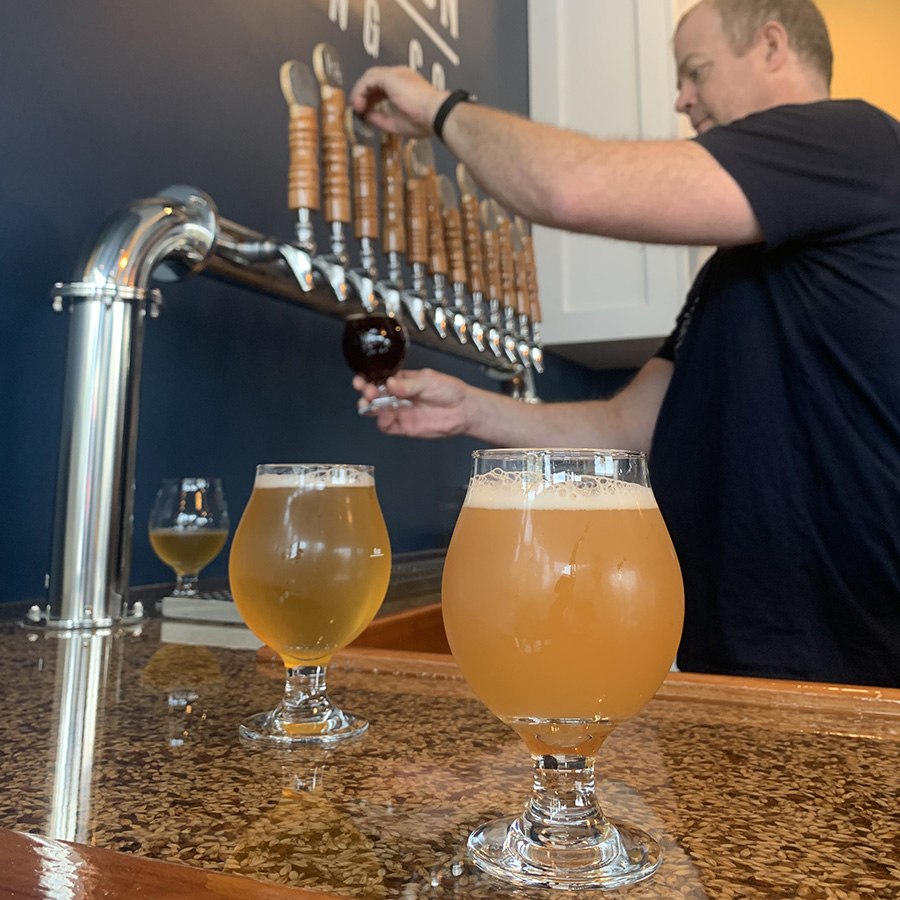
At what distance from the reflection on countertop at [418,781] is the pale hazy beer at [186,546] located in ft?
1.63

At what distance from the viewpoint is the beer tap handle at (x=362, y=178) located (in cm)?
150

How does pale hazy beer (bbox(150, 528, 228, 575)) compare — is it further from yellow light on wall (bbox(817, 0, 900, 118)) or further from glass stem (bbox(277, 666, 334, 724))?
yellow light on wall (bbox(817, 0, 900, 118))

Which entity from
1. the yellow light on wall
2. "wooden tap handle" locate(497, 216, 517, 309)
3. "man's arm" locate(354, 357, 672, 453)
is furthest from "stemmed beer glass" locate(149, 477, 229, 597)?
the yellow light on wall

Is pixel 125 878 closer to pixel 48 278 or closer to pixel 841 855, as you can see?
pixel 841 855

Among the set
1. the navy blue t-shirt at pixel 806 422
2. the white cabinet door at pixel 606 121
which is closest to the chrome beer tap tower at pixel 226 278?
the navy blue t-shirt at pixel 806 422

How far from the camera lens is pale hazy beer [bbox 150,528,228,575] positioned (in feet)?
4.32

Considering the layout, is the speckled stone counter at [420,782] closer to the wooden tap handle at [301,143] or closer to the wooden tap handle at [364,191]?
the wooden tap handle at [301,143]

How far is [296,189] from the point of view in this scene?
1332 mm

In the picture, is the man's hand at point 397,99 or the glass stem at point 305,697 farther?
the man's hand at point 397,99

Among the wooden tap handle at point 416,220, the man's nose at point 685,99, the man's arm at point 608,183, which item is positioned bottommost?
the man's arm at point 608,183

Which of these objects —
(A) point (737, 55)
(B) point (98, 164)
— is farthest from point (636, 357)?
(B) point (98, 164)

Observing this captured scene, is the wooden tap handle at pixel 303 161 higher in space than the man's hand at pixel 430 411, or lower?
higher

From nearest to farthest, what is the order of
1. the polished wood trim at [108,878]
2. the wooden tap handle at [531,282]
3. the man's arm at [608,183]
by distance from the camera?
the polished wood trim at [108,878]
the man's arm at [608,183]
the wooden tap handle at [531,282]

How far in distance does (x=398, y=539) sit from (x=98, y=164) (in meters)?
1.07
